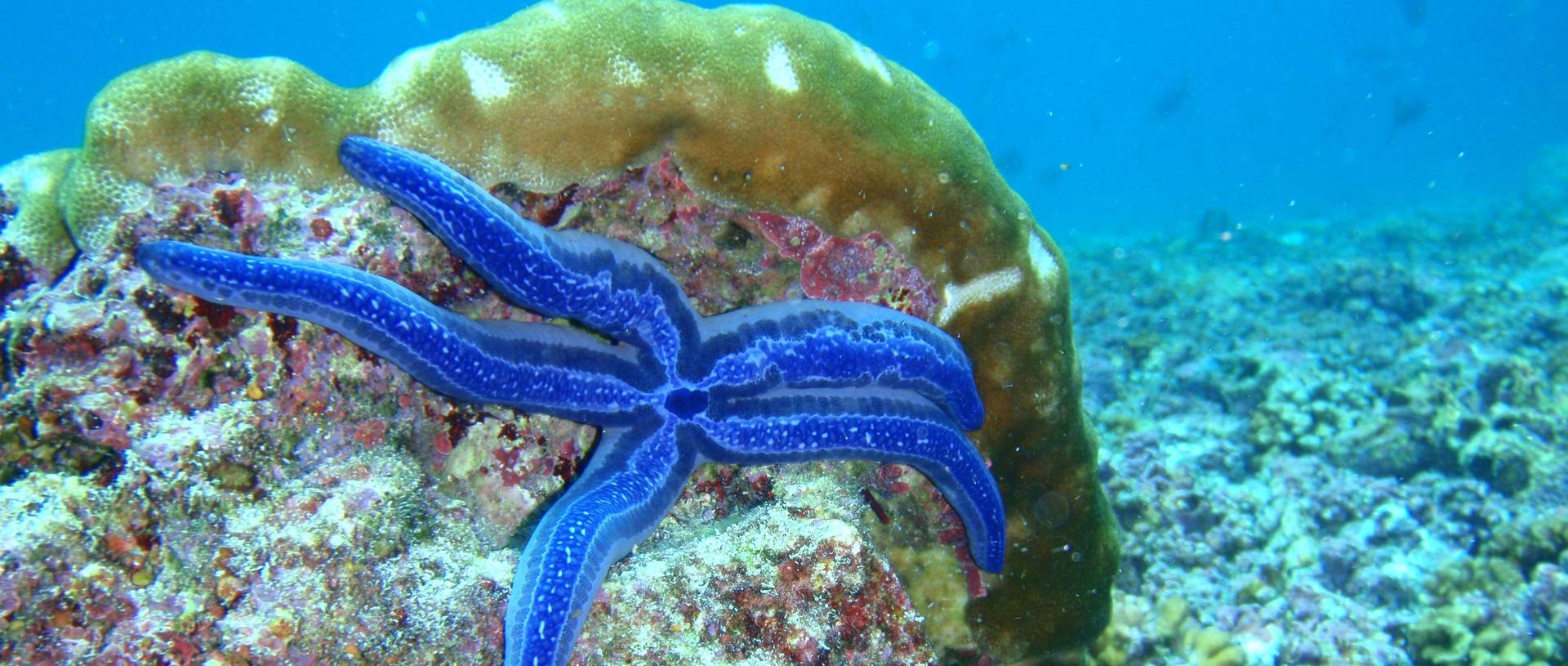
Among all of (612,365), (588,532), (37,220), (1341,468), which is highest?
(37,220)

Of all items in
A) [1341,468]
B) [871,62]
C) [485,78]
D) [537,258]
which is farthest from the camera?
[1341,468]

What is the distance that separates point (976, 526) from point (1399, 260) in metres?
17.5

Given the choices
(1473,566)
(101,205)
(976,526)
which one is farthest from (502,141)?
(1473,566)

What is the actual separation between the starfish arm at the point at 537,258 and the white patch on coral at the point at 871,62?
1.38m

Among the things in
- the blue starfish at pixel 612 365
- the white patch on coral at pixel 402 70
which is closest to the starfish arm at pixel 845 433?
the blue starfish at pixel 612 365

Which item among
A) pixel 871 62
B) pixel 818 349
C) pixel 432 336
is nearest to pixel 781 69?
pixel 871 62

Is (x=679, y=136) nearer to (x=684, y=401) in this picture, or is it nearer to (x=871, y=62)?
(x=871, y=62)

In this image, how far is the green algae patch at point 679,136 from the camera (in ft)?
9.94

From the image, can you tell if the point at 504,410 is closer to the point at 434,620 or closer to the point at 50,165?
the point at 434,620

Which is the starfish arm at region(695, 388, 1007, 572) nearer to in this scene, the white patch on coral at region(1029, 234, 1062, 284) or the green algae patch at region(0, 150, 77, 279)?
the white patch on coral at region(1029, 234, 1062, 284)

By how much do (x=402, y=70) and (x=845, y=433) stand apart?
2.42 meters

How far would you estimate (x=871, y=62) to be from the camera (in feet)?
12.2

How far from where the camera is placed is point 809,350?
3.39m

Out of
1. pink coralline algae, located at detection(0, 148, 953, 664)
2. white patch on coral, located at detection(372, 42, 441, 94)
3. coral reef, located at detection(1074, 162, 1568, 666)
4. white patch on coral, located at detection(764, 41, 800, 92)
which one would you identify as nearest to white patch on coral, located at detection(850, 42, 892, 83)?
white patch on coral, located at detection(764, 41, 800, 92)
